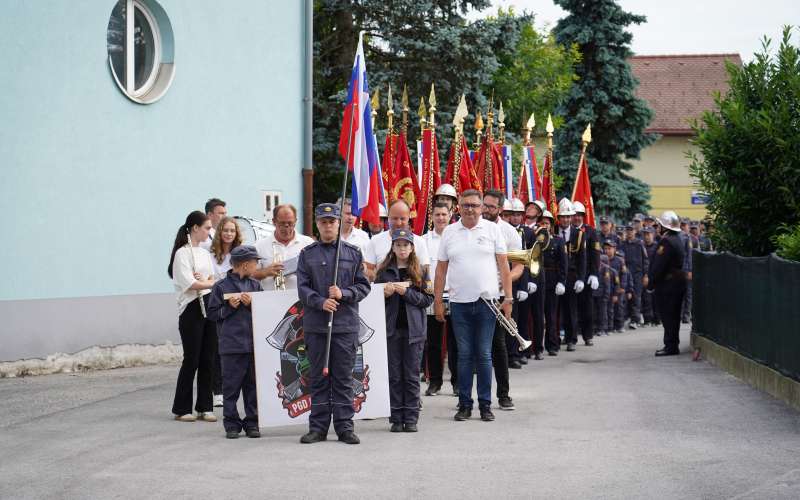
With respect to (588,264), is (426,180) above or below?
above

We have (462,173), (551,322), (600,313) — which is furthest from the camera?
(600,313)

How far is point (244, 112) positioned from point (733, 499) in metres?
12.2

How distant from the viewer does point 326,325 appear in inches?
373

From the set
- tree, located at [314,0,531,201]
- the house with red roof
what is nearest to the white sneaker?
tree, located at [314,0,531,201]

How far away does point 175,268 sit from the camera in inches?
424

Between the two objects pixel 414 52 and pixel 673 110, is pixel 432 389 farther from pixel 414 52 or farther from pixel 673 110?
pixel 673 110

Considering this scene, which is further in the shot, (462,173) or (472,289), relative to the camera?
(462,173)

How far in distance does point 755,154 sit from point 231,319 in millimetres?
7913

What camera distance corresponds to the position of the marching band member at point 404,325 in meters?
10.1

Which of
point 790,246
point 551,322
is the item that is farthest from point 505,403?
point 551,322

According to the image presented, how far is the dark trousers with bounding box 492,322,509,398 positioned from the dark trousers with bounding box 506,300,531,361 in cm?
404

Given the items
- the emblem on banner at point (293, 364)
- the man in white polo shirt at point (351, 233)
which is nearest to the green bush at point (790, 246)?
the man in white polo shirt at point (351, 233)

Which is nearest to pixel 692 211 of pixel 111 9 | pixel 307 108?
pixel 307 108

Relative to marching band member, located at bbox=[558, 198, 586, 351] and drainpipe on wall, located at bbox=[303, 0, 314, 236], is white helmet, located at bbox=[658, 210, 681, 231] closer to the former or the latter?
marching band member, located at bbox=[558, 198, 586, 351]
